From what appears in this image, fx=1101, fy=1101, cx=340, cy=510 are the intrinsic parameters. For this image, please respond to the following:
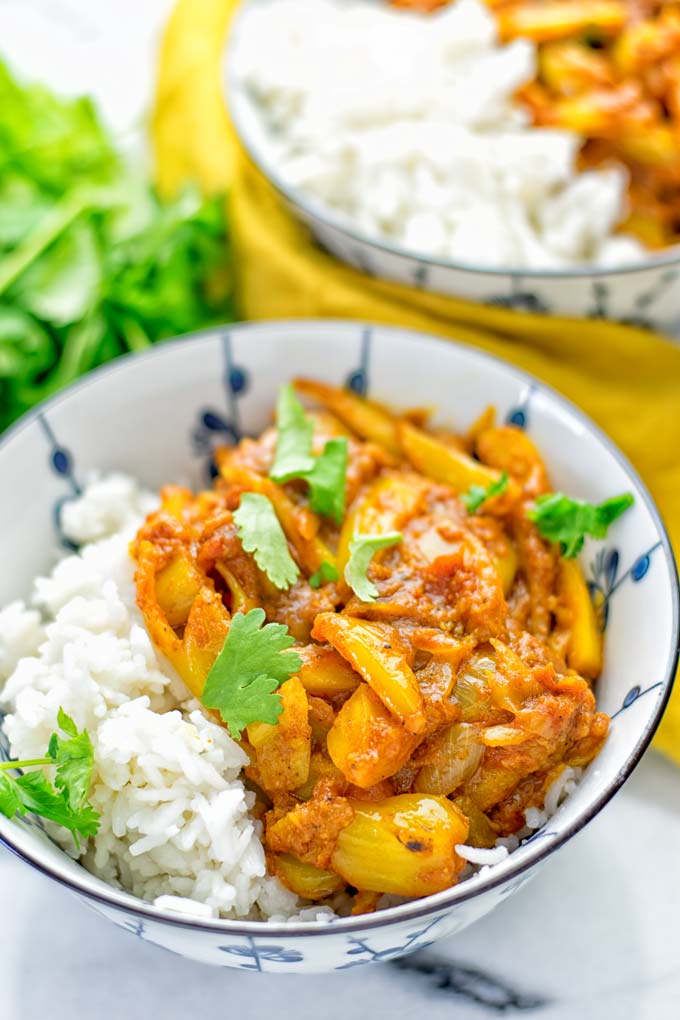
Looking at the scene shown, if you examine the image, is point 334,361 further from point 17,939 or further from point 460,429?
point 17,939

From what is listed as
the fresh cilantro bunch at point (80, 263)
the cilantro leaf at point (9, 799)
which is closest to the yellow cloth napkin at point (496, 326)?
the fresh cilantro bunch at point (80, 263)

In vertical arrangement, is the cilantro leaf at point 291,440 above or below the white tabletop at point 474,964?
above

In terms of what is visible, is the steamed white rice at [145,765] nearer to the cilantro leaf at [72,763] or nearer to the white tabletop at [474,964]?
the cilantro leaf at [72,763]

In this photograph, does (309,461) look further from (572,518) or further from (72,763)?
(72,763)

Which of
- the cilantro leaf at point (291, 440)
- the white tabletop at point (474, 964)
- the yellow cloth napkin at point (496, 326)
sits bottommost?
the white tabletop at point (474, 964)

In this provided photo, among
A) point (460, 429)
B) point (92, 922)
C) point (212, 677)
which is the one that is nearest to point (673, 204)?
point (460, 429)

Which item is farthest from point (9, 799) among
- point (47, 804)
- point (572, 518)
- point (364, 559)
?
point (572, 518)

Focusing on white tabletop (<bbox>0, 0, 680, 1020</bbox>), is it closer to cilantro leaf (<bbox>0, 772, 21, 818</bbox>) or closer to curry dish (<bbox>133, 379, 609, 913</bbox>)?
curry dish (<bbox>133, 379, 609, 913</bbox>)
